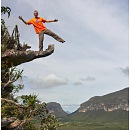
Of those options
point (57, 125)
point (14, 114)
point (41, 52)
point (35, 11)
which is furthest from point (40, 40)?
point (57, 125)

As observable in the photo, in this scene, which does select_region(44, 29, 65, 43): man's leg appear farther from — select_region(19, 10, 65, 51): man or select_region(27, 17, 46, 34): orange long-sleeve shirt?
select_region(27, 17, 46, 34): orange long-sleeve shirt

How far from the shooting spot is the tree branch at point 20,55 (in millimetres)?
11459

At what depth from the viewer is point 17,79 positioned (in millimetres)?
10688

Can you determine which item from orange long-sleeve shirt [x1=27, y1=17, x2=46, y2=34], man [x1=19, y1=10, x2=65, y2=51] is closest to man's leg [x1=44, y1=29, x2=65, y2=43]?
man [x1=19, y1=10, x2=65, y2=51]

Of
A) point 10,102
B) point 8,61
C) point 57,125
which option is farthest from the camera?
point 57,125

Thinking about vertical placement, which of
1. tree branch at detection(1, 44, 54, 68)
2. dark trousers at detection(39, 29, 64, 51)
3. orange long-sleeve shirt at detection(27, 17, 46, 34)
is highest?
orange long-sleeve shirt at detection(27, 17, 46, 34)

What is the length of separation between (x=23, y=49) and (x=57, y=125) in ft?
13.3

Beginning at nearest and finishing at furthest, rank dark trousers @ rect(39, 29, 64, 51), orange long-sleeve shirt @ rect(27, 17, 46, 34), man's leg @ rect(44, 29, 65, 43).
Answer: orange long-sleeve shirt @ rect(27, 17, 46, 34), dark trousers @ rect(39, 29, 64, 51), man's leg @ rect(44, 29, 65, 43)

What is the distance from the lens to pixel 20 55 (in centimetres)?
1198

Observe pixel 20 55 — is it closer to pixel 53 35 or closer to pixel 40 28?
pixel 40 28

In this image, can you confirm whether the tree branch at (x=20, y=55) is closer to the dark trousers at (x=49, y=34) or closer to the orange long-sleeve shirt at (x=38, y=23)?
the dark trousers at (x=49, y=34)

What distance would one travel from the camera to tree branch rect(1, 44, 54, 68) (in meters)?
11.5

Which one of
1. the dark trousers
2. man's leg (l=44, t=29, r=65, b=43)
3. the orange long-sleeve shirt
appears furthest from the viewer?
man's leg (l=44, t=29, r=65, b=43)

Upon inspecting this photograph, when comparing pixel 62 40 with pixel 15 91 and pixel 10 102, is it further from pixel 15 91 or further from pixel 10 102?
pixel 10 102
